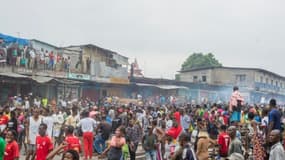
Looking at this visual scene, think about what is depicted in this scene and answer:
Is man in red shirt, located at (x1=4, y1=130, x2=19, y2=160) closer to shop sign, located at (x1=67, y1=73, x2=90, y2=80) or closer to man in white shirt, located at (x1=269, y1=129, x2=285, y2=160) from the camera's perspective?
man in white shirt, located at (x1=269, y1=129, x2=285, y2=160)

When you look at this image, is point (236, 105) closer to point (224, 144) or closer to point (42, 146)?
point (224, 144)

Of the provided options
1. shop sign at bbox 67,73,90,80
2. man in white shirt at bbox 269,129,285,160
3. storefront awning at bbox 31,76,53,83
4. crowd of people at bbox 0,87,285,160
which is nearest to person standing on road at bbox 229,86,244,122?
crowd of people at bbox 0,87,285,160

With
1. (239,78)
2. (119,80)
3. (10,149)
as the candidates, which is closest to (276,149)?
(10,149)

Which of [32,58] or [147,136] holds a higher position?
[32,58]

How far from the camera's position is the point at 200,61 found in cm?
7450

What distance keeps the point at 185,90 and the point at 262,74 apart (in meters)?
15.3

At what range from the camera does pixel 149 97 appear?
3653 centimetres

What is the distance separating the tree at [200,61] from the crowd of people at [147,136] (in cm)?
5515

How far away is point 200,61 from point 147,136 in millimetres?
63261

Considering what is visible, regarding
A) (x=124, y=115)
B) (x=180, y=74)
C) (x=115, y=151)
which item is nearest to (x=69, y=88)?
(x=124, y=115)

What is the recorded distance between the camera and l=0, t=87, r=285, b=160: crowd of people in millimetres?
8281

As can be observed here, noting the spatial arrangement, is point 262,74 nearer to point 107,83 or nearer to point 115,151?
point 107,83

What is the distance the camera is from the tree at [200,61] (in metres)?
73.9

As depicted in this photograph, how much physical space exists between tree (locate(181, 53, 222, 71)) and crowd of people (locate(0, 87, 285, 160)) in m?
55.1
